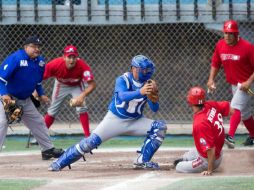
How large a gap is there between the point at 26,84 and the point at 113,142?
3408mm

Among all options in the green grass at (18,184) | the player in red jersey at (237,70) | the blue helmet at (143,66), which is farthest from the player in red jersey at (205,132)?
the player in red jersey at (237,70)

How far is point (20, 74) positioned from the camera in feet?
39.5

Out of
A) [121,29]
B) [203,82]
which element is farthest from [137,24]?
[203,82]

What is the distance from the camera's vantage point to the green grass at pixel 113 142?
48.0 feet

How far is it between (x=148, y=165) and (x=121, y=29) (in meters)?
6.65

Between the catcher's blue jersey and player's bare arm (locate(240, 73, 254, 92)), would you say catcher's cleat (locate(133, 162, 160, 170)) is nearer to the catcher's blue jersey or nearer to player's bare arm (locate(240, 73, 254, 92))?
the catcher's blue jersey

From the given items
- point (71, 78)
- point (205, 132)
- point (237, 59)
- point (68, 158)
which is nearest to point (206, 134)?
point (205, 132)

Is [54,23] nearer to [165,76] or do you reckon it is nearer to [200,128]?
[165,76]

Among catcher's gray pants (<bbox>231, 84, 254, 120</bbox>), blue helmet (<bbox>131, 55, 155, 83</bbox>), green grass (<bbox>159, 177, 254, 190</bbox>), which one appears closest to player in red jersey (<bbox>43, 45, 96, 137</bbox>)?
catcher's gray pants (<bbox>231, 84, 254, 120</bbox>)

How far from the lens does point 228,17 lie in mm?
16344

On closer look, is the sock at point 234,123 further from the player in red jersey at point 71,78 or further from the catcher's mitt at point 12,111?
the catcher's mitt at point 12,111

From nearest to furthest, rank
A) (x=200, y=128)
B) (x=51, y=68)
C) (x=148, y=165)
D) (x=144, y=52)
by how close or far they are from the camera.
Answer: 1. (x=200, y=128)
2. (x=148, y=165)
3. (x=51, y=68)
4. (x=144, y=52)

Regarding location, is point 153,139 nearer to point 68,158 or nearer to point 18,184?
point 68,158

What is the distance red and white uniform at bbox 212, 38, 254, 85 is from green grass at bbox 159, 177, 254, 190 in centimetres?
394
